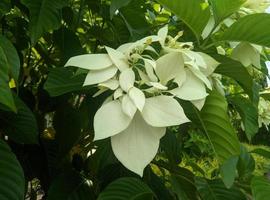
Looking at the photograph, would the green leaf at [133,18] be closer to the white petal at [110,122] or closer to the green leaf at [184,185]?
the green leaf at [184,185]

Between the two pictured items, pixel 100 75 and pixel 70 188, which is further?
pixel 70 188

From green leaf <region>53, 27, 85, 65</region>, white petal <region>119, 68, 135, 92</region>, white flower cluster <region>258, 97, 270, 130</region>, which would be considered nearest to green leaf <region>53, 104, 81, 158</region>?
green leaf <region>53, 27, 85, 65</region>

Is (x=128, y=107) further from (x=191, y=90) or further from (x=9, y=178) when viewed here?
(x=9, y=178)

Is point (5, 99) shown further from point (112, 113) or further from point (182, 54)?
point (182, 54)

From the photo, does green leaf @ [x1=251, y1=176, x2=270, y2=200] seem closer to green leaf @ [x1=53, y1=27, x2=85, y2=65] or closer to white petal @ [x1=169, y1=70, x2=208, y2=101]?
white petal @ [x1=169, y1=70, x2=208, y2=101]

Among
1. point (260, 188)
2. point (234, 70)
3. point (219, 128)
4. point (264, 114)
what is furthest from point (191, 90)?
point (264, 114)

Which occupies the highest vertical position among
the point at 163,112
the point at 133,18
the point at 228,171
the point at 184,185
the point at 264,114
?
the point at 163,112
